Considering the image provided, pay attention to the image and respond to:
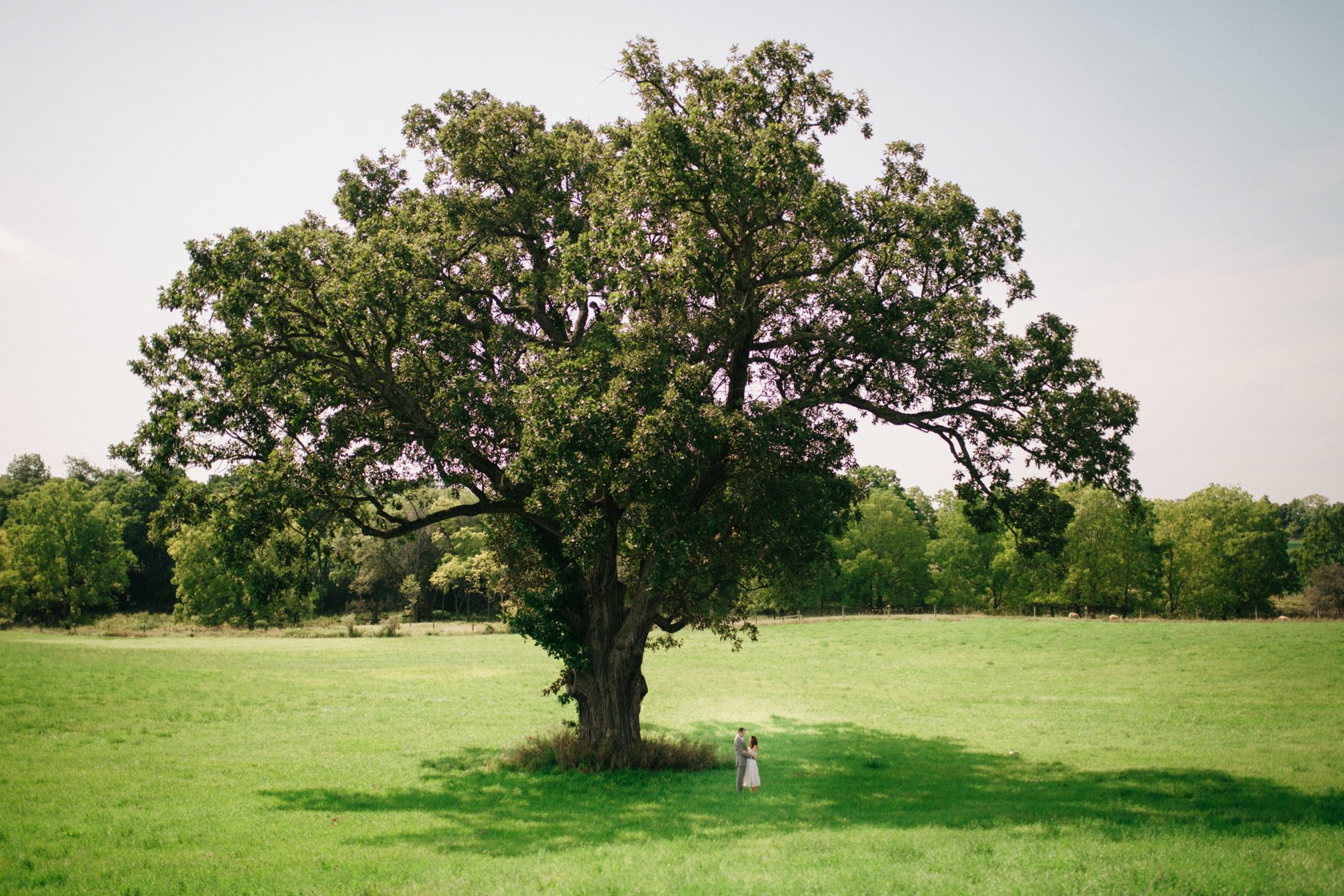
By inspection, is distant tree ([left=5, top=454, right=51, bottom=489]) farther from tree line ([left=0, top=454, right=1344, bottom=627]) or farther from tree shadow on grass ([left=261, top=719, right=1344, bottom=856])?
tree shadow on grass ([left=261, top=719, right=1344, bottom=856])

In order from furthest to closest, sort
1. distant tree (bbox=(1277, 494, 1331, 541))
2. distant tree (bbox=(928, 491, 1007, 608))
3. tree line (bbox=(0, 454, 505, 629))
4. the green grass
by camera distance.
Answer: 1. distant tree (bbox=(1277, 494, 1331, 541))
2. distant tree (bbox=(928, 491, 1007, 608))
3. tree line (bbox=(0, 454, 505, 629))
4. the green grass

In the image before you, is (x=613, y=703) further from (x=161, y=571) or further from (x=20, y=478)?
(x=20, y=478)

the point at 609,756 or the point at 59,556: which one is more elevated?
the point at 59,556

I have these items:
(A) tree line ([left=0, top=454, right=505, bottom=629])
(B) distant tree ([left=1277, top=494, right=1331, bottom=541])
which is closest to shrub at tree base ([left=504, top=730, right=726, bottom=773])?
(A) tree line ([left=0, top=454, right=505, bottom=629])

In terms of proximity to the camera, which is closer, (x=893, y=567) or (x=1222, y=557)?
(x=1222, y=557)

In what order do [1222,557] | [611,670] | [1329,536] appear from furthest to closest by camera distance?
[1329,536] → [1222,557] → [611,670]

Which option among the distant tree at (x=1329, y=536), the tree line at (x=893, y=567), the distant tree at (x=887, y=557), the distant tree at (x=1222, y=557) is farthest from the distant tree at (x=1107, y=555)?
the distant tree at (x=1329, y=536)

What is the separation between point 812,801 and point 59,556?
8701cm

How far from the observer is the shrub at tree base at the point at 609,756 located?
2164 cm

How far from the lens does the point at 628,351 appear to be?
1812 cm

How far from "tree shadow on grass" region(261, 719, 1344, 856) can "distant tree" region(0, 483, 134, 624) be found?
76.4 meters

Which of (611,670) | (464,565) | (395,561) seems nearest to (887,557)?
(395,561)

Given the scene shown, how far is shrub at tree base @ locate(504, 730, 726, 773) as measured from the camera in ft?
71.0

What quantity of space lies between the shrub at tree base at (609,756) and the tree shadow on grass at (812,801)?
53 centimetres
